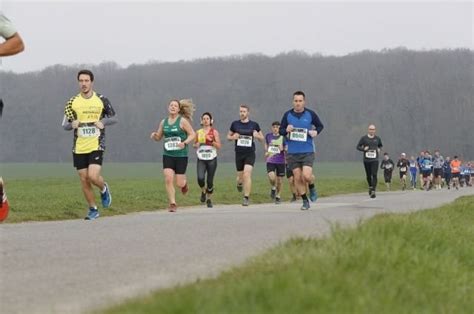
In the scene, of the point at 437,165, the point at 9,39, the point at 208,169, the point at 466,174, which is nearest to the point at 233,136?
the point at 208,169

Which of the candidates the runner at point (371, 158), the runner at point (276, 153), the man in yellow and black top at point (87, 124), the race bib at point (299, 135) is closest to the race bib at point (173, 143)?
the race bib at point (299, 135)

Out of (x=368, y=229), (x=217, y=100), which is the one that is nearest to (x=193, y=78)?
(x=217, y=100)

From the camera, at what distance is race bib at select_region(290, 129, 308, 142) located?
1397 cm

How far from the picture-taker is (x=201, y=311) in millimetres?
3871

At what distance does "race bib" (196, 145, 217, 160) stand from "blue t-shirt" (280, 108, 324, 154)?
110 inches

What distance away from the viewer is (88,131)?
11844 mm

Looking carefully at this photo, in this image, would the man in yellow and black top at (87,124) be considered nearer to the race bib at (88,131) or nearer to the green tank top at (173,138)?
the race bib at (88,131)

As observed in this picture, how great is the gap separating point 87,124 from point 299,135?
3.89 metres

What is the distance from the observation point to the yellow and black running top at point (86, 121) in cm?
1186

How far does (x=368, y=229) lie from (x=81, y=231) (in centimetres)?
363

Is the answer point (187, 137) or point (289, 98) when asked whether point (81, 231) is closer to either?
point (187, 137)

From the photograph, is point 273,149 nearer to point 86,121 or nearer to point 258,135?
point 258,135

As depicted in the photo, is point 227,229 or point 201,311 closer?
point 201,311

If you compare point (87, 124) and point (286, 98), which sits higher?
point (286, 98)
